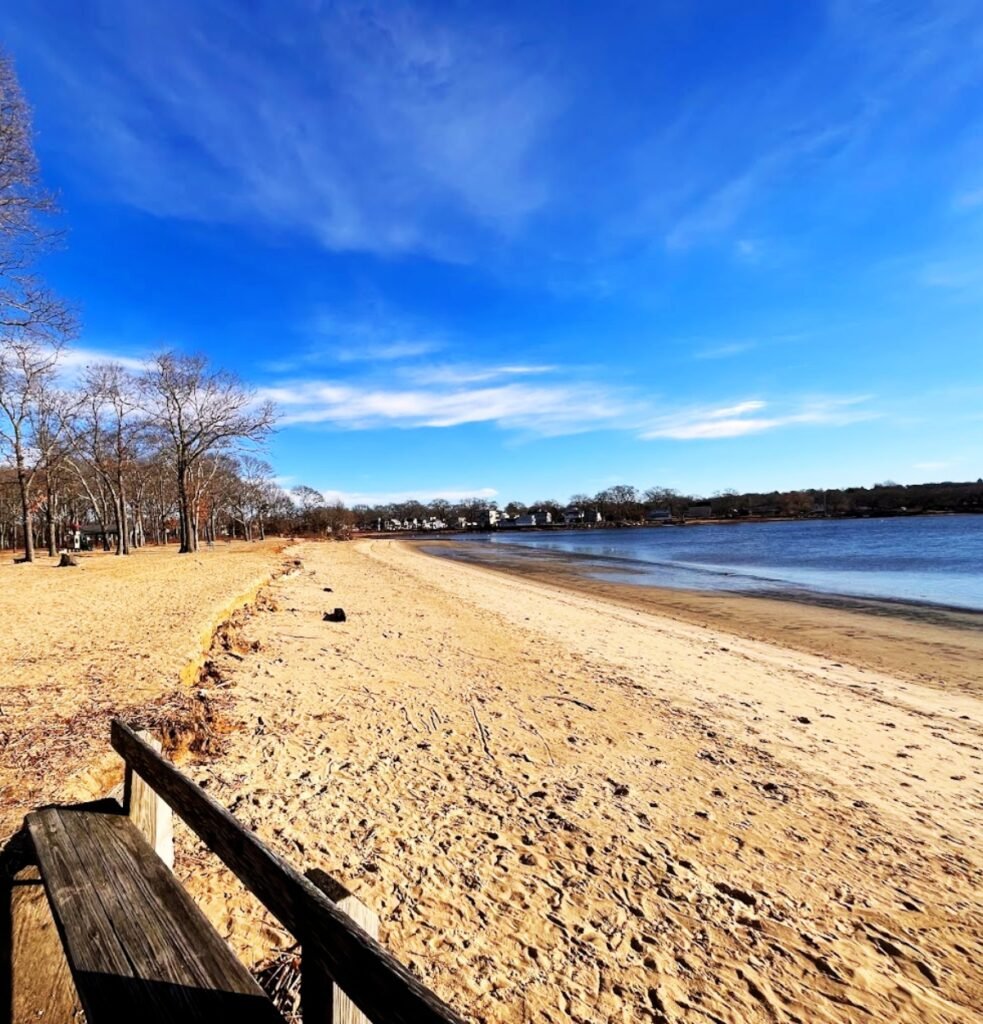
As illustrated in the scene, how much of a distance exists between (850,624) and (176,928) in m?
16.9

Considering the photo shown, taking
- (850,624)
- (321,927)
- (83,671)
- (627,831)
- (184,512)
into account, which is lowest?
(850,624)

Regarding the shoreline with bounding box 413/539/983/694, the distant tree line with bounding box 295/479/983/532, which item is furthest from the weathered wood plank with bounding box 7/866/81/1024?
the distant tree line with bounding box 295/479/983/532

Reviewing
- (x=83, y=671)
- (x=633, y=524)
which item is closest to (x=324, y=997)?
(x=83, y=671)

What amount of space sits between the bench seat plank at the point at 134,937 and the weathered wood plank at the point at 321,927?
0.36m

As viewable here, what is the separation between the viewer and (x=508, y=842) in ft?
12.9

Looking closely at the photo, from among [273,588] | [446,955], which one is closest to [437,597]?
[273,588]

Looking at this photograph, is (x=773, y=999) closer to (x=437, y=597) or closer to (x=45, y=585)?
(x=437, y=597)

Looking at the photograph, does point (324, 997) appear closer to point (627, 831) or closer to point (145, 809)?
point (145, 809)

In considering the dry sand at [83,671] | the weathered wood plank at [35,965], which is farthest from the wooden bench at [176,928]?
the dry sand at [83,671]

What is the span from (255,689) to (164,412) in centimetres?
3010

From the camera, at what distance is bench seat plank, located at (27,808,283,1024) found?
1.71m

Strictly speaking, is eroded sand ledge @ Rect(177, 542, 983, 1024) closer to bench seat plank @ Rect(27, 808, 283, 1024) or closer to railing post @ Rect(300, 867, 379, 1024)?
bench seat plank @ Rect(27, 808, 283, 1024)

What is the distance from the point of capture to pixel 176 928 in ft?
6.79

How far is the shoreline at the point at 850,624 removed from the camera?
10.7 meters
